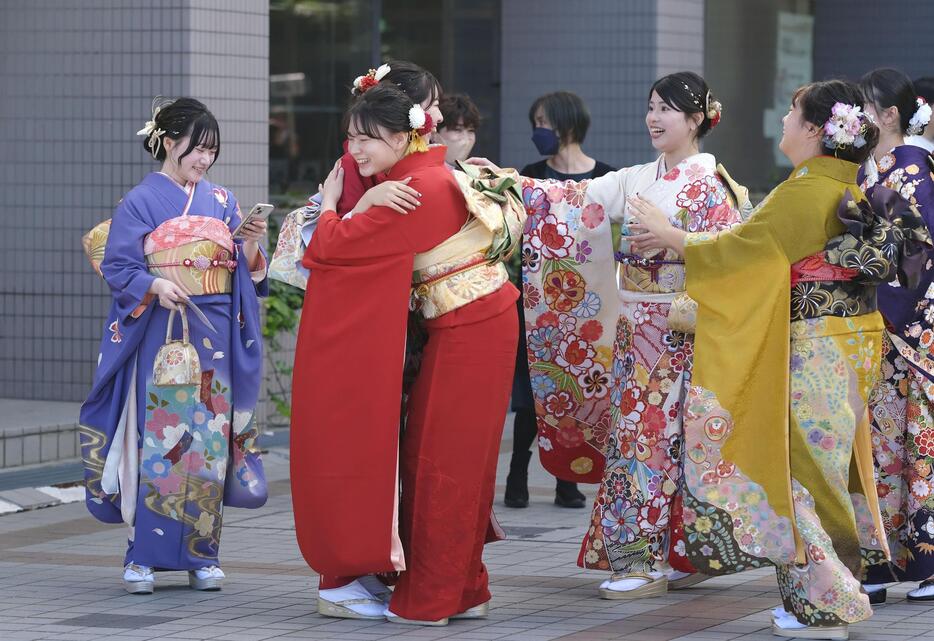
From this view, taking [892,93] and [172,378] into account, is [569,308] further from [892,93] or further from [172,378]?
[172,378]

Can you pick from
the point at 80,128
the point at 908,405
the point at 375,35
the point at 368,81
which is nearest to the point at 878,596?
the point at 908,405

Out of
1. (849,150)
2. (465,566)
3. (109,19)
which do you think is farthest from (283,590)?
(109,19)

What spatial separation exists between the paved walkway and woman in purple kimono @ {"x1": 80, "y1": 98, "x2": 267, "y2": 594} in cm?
27

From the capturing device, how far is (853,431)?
18.0 ft

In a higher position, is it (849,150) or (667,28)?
(667,28)

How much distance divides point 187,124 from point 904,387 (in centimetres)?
275

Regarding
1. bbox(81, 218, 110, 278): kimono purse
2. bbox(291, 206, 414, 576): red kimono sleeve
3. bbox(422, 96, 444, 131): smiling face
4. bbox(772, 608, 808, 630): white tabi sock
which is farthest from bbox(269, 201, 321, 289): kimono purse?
bbox(772, 608, 808, 630): white tabi sock

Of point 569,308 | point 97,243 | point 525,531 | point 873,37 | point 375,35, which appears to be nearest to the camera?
point 97,243

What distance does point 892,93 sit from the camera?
6.27 m

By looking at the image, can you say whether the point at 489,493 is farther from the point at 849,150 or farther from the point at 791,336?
the point at 849,150

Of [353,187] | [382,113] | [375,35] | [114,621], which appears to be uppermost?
[375,35]

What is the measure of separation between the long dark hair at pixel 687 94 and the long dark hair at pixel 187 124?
5.31ft

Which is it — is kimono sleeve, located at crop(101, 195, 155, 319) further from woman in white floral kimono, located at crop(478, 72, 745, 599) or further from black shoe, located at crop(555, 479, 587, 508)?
black shoe, located at crop(555, 479, 587, 508)

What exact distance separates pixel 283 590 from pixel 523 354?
90.7 inches
